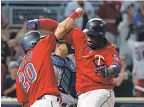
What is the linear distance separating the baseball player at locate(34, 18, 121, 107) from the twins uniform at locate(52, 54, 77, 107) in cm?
25

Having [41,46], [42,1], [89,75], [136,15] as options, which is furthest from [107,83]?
[42,1]

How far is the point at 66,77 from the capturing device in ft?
25.7

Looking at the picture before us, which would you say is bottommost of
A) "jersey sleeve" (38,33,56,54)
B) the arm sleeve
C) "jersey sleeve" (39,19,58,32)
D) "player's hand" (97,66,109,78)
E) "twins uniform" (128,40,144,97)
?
"twins uniform" (128,40,144,97)

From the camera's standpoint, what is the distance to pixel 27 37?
24.2 feet

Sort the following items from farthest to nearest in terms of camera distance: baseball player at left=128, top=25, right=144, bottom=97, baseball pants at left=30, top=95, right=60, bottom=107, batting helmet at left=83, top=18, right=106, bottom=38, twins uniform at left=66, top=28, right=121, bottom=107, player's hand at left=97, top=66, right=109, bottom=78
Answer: baseball player at left=128, top=25, right=144, bottom=97
batting helmet at left=83, top=18, right=106, bottom=38
twins uniform at left=66, top=28, right=121, bottom=107
player's hand at left=97, top=66, right=109, bottom=78
baseball pants at left=30, top=95, right=60, bottom=107

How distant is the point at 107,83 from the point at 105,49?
0.38m

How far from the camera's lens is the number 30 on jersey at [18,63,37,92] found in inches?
276

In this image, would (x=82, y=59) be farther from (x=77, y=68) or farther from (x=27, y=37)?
(x=27, y=37)

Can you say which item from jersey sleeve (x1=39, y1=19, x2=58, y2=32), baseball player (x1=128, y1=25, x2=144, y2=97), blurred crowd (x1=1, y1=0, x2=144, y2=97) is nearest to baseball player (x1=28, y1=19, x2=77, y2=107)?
jersey sleeve (x1=39, y1=19, x2=58, y2=32)

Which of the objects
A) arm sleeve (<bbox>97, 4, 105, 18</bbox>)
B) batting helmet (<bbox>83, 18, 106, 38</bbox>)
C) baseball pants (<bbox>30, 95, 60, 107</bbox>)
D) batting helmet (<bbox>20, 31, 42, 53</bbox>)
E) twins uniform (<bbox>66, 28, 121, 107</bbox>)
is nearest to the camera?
baseball pants (<bbox>30, 95, 60, 107</bbox>)

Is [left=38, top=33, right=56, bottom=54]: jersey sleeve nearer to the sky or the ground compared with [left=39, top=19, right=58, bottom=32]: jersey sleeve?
nearer to the ground

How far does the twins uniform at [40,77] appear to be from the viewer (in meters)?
6.96

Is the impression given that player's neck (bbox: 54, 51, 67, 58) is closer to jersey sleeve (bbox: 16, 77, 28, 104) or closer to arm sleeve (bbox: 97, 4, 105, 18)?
jersey sleeve (bbox: 16, 77, 28, 104)

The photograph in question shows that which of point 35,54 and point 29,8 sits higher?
point 35,54
